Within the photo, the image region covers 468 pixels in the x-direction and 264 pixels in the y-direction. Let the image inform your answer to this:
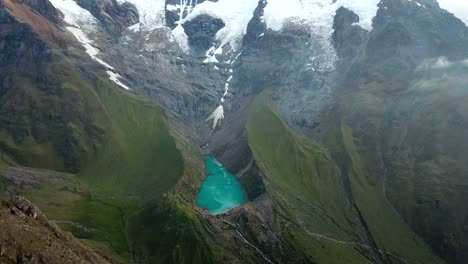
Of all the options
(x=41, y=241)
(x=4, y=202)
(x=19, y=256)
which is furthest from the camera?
(x=4, y=202)

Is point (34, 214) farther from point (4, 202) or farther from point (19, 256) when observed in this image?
point (19, 256)

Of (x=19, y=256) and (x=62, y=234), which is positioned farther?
(x=62, y=234)

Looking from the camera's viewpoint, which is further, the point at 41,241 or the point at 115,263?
the point at 115,263

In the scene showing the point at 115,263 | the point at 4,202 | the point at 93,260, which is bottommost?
the point at 115,263

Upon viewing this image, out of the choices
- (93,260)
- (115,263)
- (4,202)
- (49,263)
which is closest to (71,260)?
(49,263)

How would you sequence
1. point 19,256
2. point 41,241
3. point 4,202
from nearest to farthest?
point 19,256 < point 41,241 < point 4,202

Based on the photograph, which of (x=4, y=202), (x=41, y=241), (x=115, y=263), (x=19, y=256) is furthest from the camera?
(x=115, y=263)

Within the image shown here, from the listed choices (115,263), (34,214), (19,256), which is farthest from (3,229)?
(115,263)

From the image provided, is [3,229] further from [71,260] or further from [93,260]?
[93,260]

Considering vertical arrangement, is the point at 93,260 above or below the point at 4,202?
below
